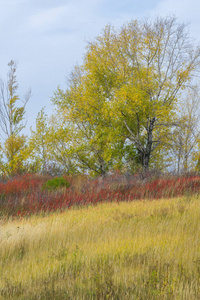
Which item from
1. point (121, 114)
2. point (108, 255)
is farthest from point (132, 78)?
point (108, 255)

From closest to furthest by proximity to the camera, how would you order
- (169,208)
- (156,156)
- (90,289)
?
(90,289) → (169,208) → (156,156)

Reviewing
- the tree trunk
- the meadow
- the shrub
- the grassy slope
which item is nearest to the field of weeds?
the shrub

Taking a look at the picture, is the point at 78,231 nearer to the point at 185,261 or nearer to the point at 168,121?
the point at 185,261

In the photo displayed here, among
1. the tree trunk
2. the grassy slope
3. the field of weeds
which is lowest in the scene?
the grassy slope

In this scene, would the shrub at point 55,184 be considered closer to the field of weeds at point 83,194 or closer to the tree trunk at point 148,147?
the field of weeds at point 83,194

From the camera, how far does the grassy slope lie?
343 centimetres

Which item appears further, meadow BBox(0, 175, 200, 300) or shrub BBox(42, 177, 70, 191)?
shrub BBox(42, 177, 70, 191)

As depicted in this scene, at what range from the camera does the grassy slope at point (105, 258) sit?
343 centimetres

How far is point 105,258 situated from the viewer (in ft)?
14.3

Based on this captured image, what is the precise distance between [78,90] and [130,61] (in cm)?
416

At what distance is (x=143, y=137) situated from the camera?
2156cm

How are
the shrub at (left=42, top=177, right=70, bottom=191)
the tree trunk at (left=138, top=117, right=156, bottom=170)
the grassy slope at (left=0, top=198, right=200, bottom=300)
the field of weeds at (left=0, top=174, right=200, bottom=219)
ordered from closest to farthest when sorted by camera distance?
the grassy slope at (left=0, top=198, right=200, bottom=300)
the field of weeds at (left=0, top=174, right=200, bottom=219)
the shrub at (left=42, top=177, right=70, bottom=191)
the tree trunk at (left=138, top=117, right=156, bottom=170)

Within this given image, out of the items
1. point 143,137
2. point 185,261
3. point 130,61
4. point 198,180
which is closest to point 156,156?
point 143,137

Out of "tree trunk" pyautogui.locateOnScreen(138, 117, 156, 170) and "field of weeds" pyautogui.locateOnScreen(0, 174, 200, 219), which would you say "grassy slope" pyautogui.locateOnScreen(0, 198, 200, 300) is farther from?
"tree trunk" pyautogui.locateOnScreen(138, 117, 156, 170)
